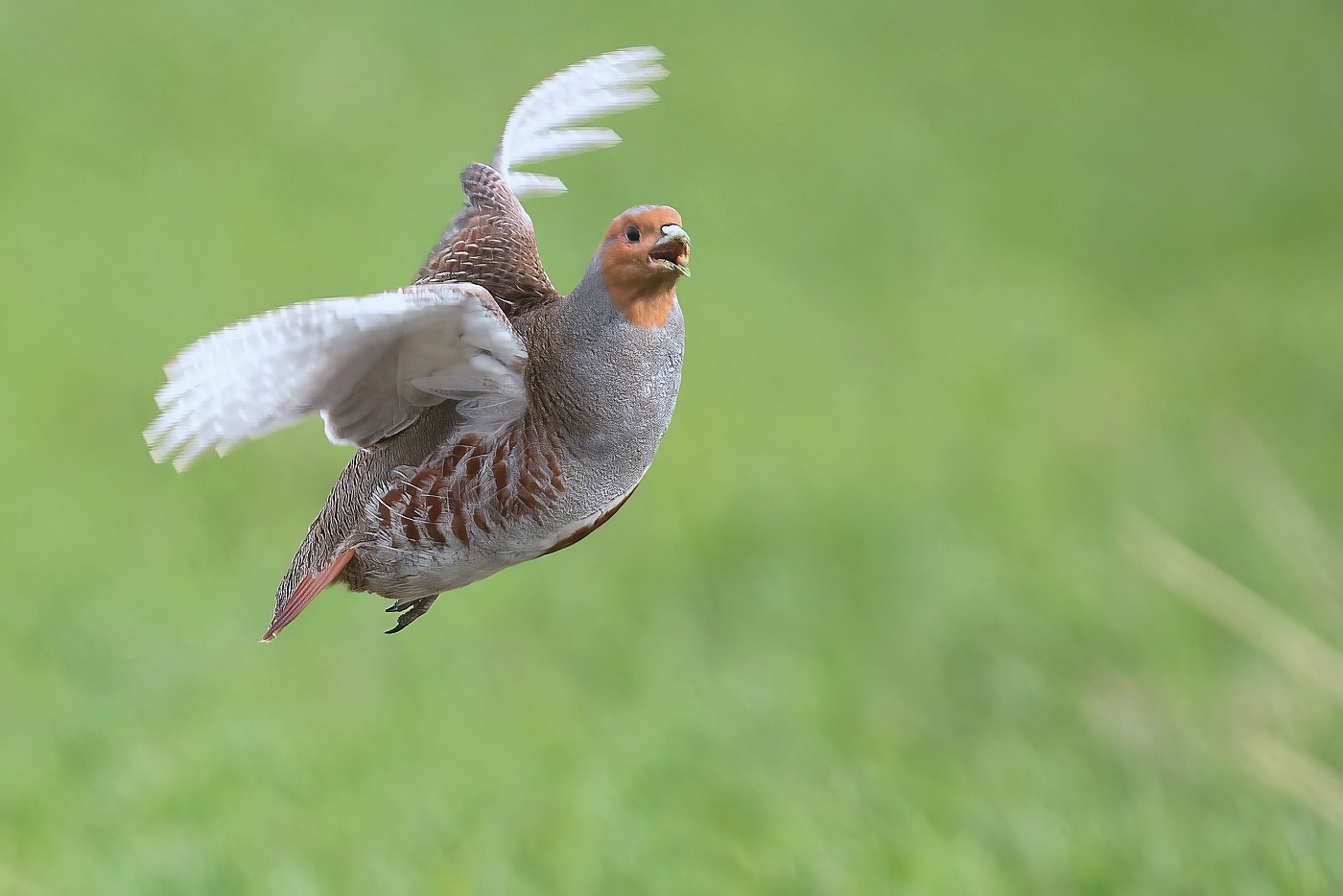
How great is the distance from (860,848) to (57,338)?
282 inches

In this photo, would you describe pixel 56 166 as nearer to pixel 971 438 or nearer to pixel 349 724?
pixel 349 724

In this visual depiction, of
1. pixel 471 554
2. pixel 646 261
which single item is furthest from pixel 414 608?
pixel 646 261

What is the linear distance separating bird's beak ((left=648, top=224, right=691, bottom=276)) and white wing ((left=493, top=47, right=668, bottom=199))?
1.24 feet

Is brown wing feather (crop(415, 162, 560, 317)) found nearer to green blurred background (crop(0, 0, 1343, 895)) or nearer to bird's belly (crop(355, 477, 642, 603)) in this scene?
bird's belly (crop(355, 477, 642, 603))

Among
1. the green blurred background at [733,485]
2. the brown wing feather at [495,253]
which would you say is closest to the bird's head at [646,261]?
the brown wing feather at [495,253]

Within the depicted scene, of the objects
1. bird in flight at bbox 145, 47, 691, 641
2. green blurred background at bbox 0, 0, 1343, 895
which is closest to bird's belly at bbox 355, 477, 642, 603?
bird in flight at bbox 145, 47, 691, 641

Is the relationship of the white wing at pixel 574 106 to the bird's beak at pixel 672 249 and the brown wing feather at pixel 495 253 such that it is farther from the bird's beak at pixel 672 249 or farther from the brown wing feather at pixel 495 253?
the bird's beak at pixel 672 249

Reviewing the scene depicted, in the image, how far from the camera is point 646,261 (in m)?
1.29

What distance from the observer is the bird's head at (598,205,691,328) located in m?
1.26

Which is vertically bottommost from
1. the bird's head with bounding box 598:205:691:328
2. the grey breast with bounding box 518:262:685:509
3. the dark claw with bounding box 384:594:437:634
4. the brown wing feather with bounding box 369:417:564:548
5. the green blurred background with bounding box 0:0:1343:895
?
the green blurred background with bounding box 0:0:1343:895

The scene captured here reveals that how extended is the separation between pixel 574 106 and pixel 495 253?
234 mm

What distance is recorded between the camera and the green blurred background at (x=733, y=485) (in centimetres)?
653

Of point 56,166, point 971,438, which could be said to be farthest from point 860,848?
point 56,166

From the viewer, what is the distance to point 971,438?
478 inches
